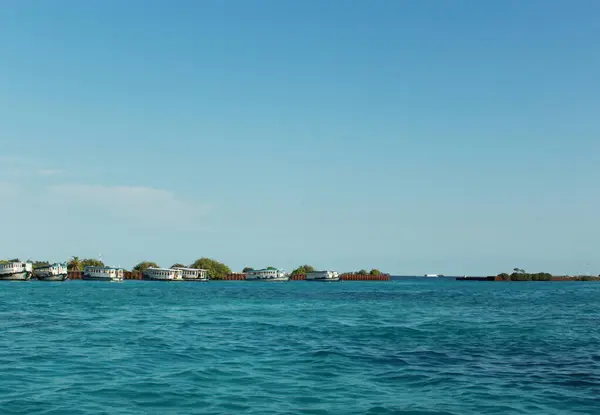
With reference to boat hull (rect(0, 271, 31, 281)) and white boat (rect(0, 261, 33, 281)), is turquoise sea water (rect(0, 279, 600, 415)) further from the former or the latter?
white boat (rect(0, 261, 33, 281))

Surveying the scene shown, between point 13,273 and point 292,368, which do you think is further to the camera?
point 13,273

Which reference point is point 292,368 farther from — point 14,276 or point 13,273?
point 13,273

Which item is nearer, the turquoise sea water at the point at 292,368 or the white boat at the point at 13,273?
the turquoise sea water at the point at 292,368

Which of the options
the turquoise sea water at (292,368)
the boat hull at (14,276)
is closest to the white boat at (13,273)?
the boat hull at (14,276)

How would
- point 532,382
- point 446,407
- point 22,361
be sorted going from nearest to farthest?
point 446,407
point 532,382
point 22,361

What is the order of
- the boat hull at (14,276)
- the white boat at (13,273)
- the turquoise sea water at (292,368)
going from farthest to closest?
the white boat at (13,273) < the boat hull at (14,276) < the turquoise sea water at (292,368)

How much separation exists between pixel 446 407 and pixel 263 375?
31.2 feet

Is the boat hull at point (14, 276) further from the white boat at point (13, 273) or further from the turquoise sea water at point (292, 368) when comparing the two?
the turquoise sea water at point (292, 368)

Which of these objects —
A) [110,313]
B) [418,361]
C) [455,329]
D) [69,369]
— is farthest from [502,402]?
[110,313]

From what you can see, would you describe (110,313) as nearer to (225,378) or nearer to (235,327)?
(235,327)

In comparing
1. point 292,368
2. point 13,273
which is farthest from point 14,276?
point 292,368

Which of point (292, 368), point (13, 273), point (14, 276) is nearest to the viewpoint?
point (292, 368)

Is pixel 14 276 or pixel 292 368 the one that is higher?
pixel 14 276

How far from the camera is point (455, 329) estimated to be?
51.8 metres
